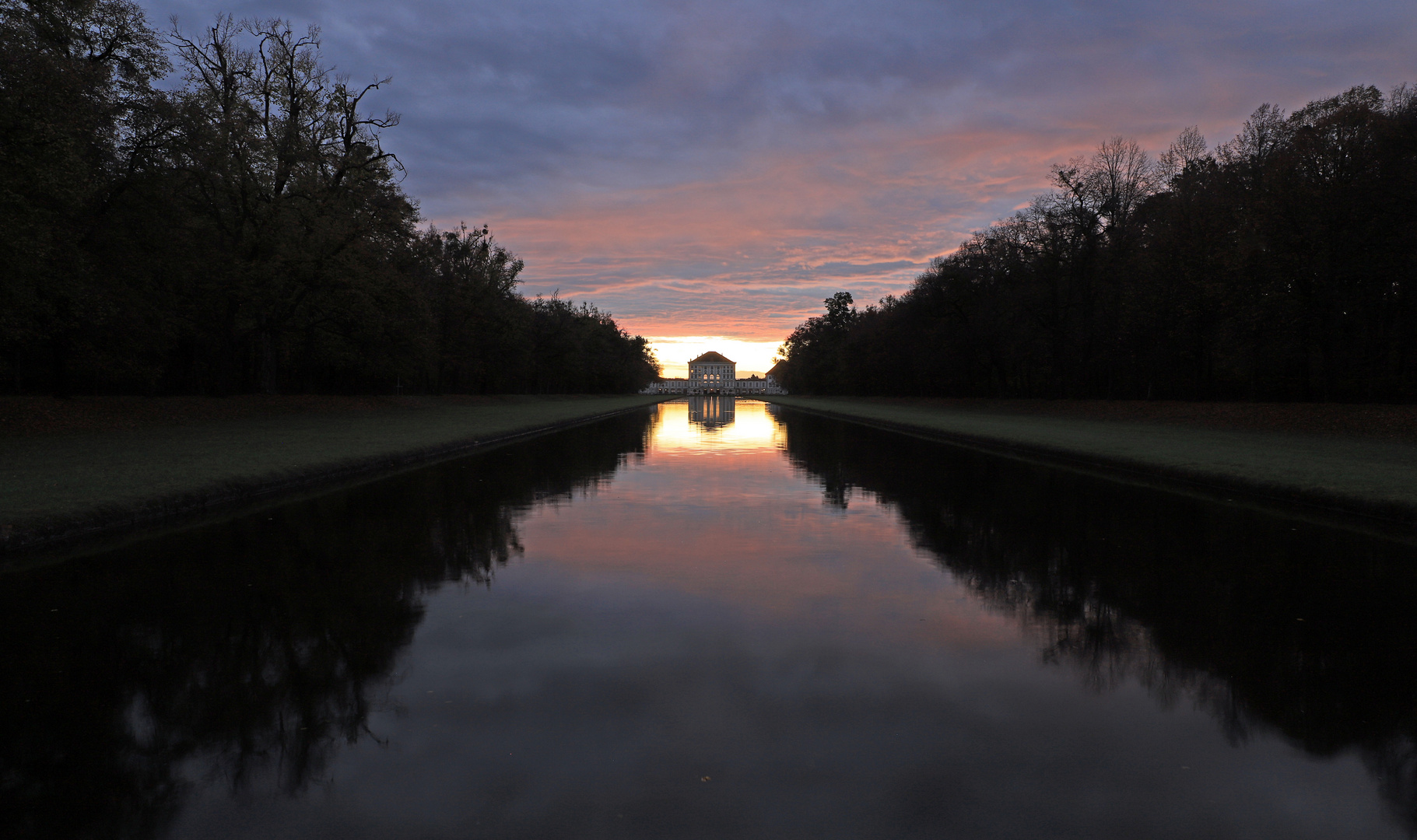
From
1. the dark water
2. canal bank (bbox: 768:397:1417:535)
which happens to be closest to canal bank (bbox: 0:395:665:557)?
the dark water

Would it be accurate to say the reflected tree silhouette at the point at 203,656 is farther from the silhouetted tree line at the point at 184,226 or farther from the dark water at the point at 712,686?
the silhouetted tree line at the point at 184,226

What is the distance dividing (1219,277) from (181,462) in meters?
40.8

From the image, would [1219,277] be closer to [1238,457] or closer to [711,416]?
[1238,457]

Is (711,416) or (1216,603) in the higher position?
(1216,603)

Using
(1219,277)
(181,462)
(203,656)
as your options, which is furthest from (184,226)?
(1219,277)

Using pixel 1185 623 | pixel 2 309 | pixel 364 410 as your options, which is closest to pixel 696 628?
pixel 1185 623

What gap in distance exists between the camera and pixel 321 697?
452 cm

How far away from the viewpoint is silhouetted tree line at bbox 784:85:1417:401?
3117cm

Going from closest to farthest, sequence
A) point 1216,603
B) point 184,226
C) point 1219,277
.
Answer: point 1216,603, point 184,226, point 1219,277

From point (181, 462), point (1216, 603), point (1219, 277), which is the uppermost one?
point (1219, 277)

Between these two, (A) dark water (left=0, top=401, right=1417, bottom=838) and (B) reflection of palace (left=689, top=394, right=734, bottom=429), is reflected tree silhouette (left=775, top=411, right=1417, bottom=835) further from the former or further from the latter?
(B) reflection of palace (left=689, top=394, right=734, bottom=429)

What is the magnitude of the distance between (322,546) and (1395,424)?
110 feet

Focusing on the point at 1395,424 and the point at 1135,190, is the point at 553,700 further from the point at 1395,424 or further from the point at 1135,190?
the point at 1135,190

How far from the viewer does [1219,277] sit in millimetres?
35219
